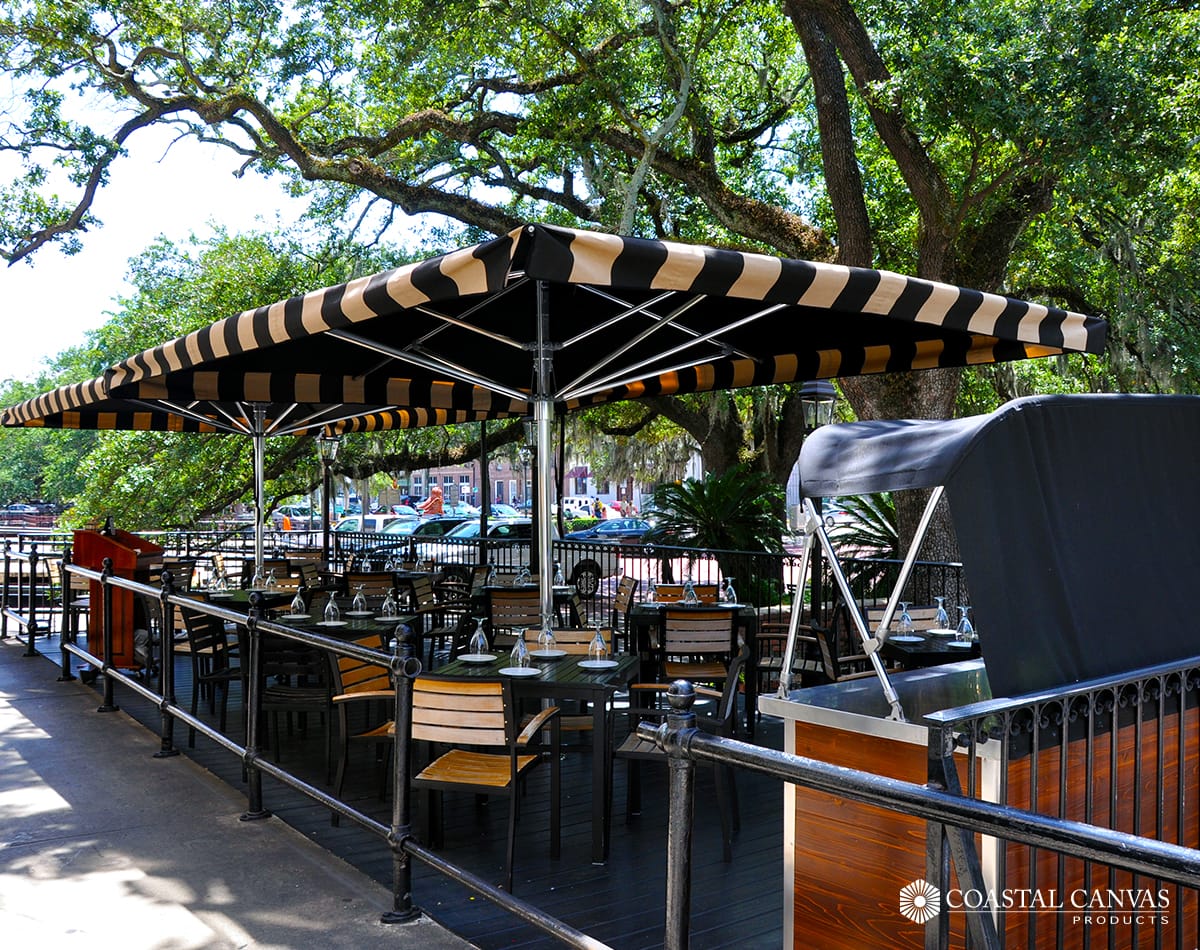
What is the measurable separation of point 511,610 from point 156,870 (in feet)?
14.2

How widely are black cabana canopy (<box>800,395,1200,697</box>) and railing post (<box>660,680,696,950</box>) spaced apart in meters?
1.13

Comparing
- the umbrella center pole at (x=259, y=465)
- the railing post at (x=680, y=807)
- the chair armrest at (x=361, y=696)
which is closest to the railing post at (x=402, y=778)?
the chair armrest at (x=361, y=696)

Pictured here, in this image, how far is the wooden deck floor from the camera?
414 cm

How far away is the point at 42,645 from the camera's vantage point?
11.2 meters

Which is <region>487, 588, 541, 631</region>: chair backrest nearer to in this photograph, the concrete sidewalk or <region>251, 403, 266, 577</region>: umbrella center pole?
the concrete sidewalk

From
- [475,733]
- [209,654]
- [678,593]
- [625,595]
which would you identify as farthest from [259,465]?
[475,733]

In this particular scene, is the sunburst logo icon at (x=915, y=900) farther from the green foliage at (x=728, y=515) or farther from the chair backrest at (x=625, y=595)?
the green foliage at (x=728, y=515)

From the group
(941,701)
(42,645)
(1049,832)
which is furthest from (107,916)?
(42,645)

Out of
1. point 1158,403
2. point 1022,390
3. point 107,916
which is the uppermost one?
point 1022,390

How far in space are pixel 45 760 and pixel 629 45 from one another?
12485mm

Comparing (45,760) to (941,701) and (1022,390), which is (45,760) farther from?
(1022,390)

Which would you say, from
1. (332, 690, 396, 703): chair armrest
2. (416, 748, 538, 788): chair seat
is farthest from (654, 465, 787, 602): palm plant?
(416, 748, 538, 788): chair seat

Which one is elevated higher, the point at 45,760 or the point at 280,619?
the point at 280,619

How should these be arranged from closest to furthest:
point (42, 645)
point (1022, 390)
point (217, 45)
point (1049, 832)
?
point (1049, 832) < point (42, 645) < point (217, 45) < point (1022, 390)
